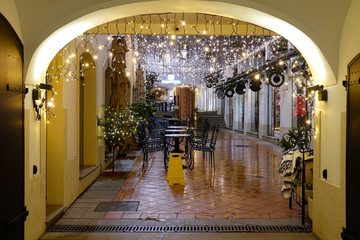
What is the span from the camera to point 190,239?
3629 mm

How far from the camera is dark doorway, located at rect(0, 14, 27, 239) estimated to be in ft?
8.63

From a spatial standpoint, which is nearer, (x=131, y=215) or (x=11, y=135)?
(x=11, y=135)

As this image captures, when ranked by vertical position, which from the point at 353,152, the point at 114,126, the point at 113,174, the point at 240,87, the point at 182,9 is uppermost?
the point at 240,87

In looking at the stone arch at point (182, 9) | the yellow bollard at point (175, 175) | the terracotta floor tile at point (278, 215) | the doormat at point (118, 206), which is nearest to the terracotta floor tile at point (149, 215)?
the doormat at point (118, 206)

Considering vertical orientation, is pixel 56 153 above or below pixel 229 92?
below

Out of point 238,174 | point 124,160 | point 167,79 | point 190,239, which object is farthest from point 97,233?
point 167,79

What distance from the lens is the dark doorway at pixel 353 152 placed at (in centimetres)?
273

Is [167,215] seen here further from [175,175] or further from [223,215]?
[175,175]

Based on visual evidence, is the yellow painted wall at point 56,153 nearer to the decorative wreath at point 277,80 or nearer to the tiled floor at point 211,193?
the tiled floor at point 211,193

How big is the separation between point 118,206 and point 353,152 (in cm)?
321

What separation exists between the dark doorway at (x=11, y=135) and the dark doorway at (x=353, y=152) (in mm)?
2795

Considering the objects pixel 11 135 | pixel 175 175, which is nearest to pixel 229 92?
pixel 175 175

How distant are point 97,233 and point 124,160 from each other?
516 centimetres

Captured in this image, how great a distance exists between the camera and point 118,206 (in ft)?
15.8
